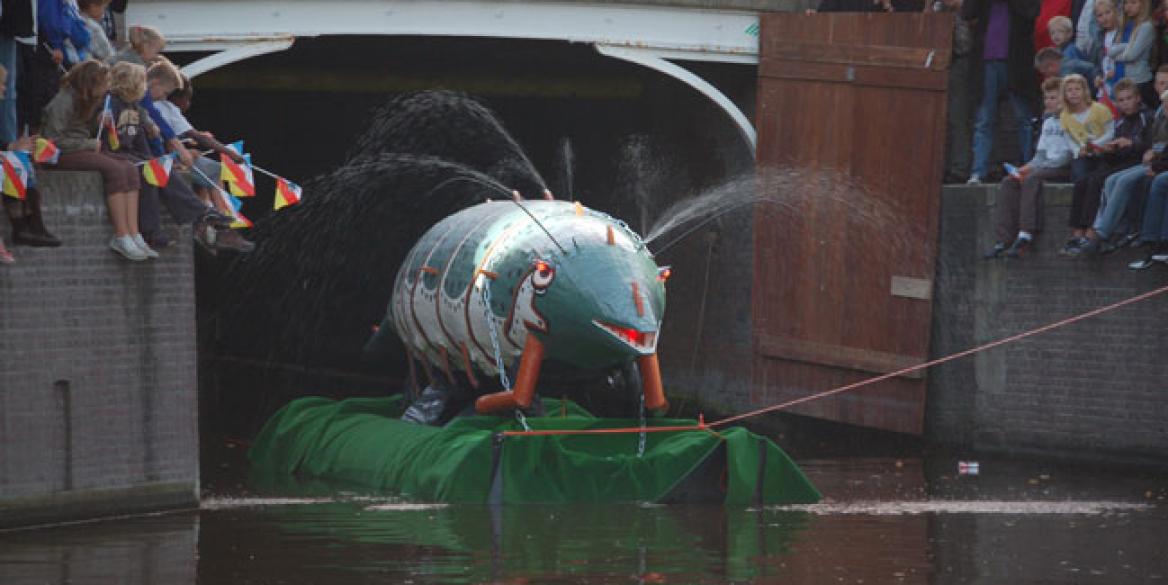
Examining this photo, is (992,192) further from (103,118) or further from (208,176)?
(103,118)

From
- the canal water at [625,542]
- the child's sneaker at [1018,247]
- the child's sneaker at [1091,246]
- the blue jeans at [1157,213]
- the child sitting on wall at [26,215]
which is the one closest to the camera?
the canal water at [625,542]

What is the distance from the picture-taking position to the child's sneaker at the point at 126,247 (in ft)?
49.9

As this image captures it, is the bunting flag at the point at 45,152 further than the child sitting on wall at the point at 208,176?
No

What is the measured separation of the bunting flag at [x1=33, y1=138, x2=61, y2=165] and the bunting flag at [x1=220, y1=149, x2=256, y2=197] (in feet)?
5.87

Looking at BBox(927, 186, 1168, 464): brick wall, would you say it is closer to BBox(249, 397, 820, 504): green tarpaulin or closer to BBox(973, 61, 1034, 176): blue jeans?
BBox(973, 61, 1034, 176): blue jeans

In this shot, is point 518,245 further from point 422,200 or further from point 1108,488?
point 422,200

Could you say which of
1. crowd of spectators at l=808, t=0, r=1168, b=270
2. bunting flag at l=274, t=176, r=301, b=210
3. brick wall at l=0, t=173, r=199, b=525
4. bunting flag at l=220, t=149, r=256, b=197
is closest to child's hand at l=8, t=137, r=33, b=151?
brick wall at l=0, t=173, r=199, b=525

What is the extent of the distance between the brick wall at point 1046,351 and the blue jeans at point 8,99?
9.02 metres

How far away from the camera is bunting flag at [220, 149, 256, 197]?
16547 millimetres

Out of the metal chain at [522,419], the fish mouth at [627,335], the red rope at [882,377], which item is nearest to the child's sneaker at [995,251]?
the red rope at [882,377]

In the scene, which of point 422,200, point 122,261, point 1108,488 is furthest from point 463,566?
point 422,200

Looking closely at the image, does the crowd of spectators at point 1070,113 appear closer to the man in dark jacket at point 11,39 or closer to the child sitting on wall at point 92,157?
the child sitting on wall at point 92,157

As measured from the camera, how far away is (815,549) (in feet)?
45.6

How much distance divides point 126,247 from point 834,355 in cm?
845
